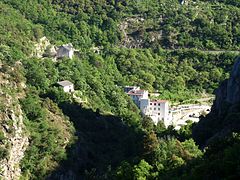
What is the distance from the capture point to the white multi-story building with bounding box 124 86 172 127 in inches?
2687

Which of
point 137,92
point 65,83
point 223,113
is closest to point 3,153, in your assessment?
point 65,83

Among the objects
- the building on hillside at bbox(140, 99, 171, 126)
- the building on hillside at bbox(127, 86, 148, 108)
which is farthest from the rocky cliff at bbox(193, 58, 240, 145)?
the building on hillside at bbox(127, 86, 148, 108)

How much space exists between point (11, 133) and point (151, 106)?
2484 centimetres

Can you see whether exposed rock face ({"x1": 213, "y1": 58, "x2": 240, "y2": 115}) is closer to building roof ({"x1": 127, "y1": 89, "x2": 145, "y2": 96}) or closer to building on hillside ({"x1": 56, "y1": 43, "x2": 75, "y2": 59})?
building roof ({"x1": 127, "y1": 89, "x2": 145, "y2": 96})

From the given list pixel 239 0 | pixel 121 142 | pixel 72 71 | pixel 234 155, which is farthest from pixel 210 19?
pixel 234 155

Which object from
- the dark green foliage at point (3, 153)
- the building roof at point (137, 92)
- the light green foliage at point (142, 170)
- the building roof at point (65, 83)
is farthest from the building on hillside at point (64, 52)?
the light green foliage at point (142, 170)

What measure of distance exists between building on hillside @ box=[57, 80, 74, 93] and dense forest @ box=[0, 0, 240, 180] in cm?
79

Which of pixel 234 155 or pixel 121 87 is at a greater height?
pixel 121 87

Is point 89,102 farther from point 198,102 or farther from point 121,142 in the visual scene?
point 198,102

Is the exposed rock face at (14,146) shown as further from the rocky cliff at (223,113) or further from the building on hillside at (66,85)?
the rocky cliff at (223,113)

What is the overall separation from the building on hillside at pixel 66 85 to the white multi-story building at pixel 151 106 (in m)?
11.5

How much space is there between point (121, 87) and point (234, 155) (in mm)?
46502

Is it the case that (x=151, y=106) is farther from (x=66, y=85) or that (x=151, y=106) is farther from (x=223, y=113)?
(x=223, y=113)

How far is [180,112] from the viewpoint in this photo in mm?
70875
